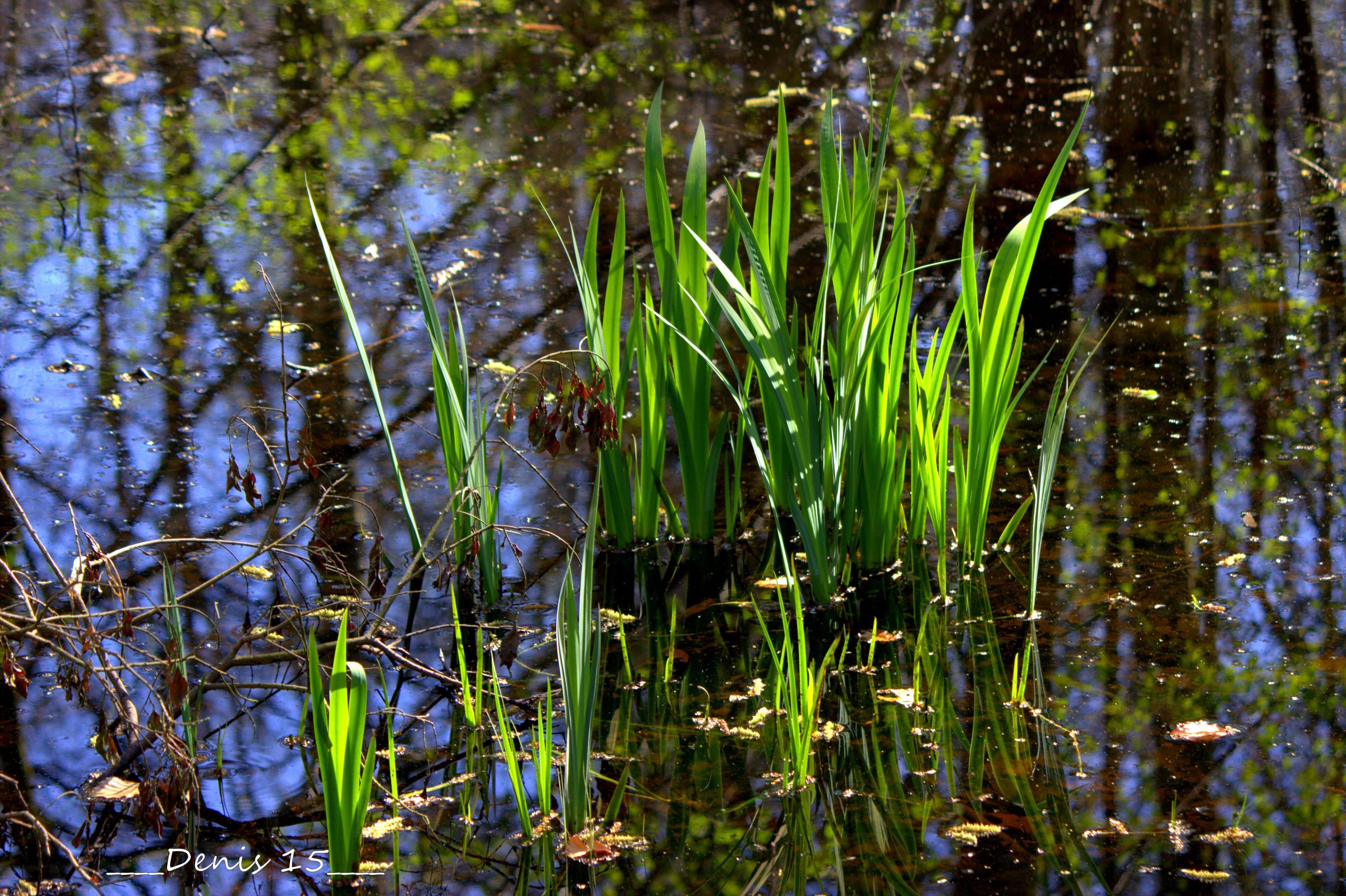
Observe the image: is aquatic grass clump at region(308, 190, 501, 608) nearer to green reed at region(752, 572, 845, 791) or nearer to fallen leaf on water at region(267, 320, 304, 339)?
green reed at region(752, 572, 845, 791)

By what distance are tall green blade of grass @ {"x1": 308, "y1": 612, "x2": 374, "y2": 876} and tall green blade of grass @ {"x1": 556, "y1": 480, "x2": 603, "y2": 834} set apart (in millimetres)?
266

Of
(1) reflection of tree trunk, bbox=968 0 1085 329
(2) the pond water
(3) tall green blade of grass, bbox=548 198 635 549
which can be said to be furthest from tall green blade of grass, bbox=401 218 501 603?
(1) reflection of tree trunk, bbox=968 0 1085 329

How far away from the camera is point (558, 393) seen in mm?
2018

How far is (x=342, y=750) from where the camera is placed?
1.54m

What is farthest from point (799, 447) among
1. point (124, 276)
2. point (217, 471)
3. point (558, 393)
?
point (124, 276)

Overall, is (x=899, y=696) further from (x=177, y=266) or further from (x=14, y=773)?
(x=177, y=266)

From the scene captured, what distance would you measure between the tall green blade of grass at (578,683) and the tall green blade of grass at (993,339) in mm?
905

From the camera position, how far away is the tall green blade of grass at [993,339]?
2.22 meters

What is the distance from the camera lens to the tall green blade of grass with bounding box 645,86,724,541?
Answer: 235 centimetres

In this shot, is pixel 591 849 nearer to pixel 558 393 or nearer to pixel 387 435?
pixel 558 393

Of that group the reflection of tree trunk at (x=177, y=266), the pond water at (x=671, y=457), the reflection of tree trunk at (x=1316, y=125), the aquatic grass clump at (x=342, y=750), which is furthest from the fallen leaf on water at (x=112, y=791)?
the reflection of tree trunk at (x=1316, y=125)

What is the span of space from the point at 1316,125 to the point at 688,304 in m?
4.22

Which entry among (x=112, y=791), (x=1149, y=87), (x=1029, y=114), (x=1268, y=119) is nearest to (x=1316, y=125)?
(x=1268, y=119)

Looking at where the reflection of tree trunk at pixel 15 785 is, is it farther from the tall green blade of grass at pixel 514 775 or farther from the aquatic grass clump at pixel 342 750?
the tall green blade of grass at pixel 514 775
